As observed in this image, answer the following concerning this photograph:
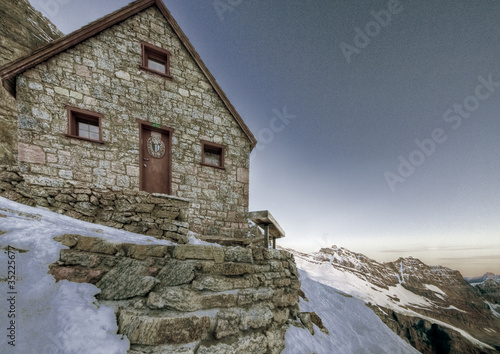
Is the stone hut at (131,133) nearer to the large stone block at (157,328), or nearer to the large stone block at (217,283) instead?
the large stone block at (217,283)

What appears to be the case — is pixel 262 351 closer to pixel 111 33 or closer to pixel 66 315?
pixel 66 315

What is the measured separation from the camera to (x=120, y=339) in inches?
80.0

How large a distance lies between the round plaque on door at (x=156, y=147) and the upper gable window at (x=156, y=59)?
2306mm

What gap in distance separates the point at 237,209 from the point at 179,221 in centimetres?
261

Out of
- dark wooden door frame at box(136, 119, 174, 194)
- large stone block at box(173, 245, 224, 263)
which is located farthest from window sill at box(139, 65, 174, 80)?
large stone block at box(173, 245, 224, 263)

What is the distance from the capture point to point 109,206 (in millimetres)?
4641

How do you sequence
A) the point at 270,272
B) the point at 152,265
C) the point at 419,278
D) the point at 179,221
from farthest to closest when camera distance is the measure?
the point at 419,278 → the point at 179,221 → the point at 270,272 → the point at 152,265

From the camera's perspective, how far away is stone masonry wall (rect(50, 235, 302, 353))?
2257mm

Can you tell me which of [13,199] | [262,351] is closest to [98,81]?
[13,199]

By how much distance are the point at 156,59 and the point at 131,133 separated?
118 inches

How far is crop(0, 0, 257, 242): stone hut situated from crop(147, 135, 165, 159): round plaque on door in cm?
3

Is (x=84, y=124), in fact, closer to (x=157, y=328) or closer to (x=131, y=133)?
(x=131, y=133)

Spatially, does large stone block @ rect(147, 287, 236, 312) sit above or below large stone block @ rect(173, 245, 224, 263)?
below

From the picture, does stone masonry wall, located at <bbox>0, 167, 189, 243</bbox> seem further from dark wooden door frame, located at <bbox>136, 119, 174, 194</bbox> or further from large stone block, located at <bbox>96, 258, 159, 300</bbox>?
large stone block, located at <bbox>96, 258, 159, 300</bbox>
